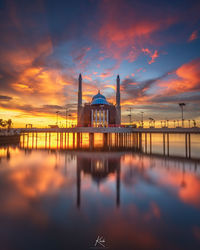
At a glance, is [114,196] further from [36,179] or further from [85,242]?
[36,179]

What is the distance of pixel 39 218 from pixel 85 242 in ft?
14.0

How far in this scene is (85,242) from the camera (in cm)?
825

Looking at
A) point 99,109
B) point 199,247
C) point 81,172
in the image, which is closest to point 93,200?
point 199,247

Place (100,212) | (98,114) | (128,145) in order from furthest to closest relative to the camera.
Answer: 1. (98,114)
2. (128,145)
3. (100,212)

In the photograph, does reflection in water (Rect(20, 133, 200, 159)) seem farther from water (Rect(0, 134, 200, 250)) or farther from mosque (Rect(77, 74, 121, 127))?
water (Rect(0, 134, 200, 250))
